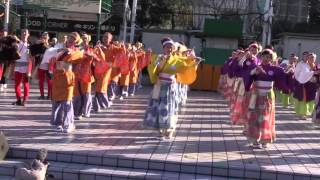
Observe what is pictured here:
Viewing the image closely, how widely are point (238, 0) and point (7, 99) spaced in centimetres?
3323

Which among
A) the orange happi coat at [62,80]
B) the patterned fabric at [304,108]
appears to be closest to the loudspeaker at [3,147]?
the orange happi coat at [62,80]

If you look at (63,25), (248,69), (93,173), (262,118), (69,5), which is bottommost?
(93,173)

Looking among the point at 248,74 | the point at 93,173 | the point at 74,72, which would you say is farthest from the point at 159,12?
the point at 93,173

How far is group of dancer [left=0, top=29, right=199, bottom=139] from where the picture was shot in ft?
32.1

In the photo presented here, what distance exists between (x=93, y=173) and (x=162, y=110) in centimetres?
232

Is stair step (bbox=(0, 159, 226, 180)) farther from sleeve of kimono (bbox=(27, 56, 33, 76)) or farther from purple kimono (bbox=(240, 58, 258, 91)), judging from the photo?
sleeve of kimono (bbox=(27, 56, 33, 76))

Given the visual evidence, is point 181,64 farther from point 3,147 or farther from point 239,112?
point 3,147

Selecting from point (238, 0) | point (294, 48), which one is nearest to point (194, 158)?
point (294, 48)

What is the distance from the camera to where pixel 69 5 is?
2591cm

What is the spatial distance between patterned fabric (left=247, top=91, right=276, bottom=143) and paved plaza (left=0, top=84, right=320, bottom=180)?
0.87ft

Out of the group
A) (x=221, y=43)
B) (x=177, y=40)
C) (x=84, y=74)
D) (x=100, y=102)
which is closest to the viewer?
(x=84, y=74)

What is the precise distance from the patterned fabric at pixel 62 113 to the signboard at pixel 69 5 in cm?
1541

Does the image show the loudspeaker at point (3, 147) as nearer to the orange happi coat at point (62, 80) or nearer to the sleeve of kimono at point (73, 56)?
the orange happi coat at point (62, 80)

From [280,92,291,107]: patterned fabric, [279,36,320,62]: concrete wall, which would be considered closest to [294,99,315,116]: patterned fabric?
[280,92,291,107]: patterned fabric
